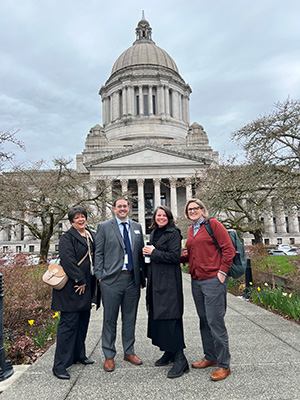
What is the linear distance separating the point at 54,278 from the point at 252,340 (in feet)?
12.3

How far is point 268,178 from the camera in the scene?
41.0ft

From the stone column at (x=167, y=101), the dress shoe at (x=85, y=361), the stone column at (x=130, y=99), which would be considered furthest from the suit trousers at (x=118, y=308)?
the stone column at (x=167, y=101)

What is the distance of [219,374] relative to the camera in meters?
3.94

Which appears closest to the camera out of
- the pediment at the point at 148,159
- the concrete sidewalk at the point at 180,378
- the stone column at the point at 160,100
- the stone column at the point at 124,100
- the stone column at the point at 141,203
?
the concrete sidewalk at the point at 180,378

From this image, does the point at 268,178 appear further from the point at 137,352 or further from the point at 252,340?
the point at 137,352

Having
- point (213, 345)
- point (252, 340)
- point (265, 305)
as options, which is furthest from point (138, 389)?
point (265, 305)

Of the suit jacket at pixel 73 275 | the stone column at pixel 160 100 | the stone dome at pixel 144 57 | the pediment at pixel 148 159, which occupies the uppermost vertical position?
the stone dome at pixel 144 57

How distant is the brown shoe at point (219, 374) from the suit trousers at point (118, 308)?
1336 millimetres

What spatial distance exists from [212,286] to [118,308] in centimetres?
147

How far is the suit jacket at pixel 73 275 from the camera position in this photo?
174 inches

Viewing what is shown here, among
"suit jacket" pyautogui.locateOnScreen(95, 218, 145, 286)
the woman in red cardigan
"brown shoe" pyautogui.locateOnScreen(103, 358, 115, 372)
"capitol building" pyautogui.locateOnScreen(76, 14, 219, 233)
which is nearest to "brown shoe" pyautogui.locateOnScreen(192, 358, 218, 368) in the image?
the woman in red cardigan

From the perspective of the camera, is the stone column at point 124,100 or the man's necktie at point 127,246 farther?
the stone column at point 124,100

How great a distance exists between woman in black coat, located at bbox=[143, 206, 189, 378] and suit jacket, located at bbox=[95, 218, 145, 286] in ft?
0.89

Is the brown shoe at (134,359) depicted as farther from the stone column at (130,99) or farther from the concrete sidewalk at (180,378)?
the stone column at (130,99)
